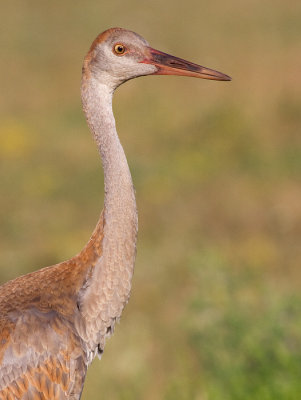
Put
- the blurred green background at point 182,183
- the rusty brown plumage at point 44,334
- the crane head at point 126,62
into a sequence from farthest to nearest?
the blurred green background at point 182,183
the crane head at point 126,62
the rusty brown plumage at point 44,334

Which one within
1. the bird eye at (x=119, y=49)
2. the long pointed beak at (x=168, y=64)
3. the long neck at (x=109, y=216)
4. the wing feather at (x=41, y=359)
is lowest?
the wing feather at (x=41, y=359)

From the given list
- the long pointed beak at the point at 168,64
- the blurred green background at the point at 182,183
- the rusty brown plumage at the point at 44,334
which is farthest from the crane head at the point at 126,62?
the blurred green background at the point at 182,183

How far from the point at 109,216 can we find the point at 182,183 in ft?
24.5

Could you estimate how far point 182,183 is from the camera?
41.6 ft

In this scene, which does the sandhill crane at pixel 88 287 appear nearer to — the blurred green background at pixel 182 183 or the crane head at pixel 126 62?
the crane head at pixel 126 62

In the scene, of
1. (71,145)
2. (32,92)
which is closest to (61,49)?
(32,92)

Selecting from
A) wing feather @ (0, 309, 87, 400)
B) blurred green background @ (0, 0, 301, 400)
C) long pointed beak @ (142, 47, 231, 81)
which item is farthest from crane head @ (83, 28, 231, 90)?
blurred green background @ (0, 0, 301, 400)

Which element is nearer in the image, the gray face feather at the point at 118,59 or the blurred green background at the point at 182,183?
the gray face feather at the point at 118,59

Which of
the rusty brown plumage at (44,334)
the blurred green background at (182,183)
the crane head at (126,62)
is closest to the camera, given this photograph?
the rusty brown plumage at (44,334)

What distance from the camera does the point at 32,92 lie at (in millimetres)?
16375

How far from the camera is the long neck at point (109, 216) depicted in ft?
17.1

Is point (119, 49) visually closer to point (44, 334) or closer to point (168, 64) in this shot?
point (168, 64)

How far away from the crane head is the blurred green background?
6.16 ft

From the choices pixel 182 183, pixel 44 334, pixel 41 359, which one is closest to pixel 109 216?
pixel 44 334
